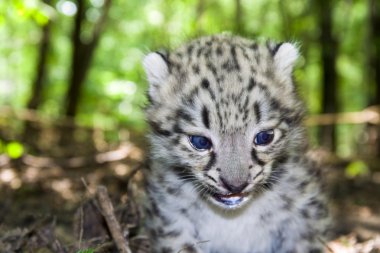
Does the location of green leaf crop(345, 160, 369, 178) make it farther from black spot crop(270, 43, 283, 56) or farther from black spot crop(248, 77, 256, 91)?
black spot crop(248, 77, 256, 91)

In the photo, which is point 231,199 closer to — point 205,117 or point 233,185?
point 233,185

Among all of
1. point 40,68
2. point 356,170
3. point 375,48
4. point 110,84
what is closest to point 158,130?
point 356,170

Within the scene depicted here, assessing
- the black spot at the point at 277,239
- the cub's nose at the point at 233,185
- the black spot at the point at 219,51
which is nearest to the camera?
the cub's nose at the point at 233,185

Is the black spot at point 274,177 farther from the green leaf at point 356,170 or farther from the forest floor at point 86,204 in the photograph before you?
the green leaf at point 356,170

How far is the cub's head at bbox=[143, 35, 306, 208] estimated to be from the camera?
4.26 metres

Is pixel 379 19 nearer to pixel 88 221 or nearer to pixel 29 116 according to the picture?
pixel 29 116

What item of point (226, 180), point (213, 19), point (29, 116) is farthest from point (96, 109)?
point (226, 180)

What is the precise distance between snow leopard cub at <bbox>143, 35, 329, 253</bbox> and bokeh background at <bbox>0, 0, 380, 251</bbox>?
0.49m

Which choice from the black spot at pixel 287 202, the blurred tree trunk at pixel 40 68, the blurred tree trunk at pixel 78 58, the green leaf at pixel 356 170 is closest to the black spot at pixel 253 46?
the black spot at pixel 287 202

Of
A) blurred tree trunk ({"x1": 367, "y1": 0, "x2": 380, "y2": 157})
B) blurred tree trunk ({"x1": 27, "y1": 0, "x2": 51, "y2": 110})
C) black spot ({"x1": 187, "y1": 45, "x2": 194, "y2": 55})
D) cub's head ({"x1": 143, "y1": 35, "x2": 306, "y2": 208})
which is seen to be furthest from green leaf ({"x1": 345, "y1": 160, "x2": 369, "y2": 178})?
blurred tree trunk ({"x1": 27, "y1": 0, "x2": 51, "y2": 110})

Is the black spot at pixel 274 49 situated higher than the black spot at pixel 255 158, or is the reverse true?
the black spot at pixel 274 49

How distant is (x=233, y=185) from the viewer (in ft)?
13.6

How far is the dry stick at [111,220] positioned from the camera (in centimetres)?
478

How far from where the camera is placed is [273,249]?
498cm
